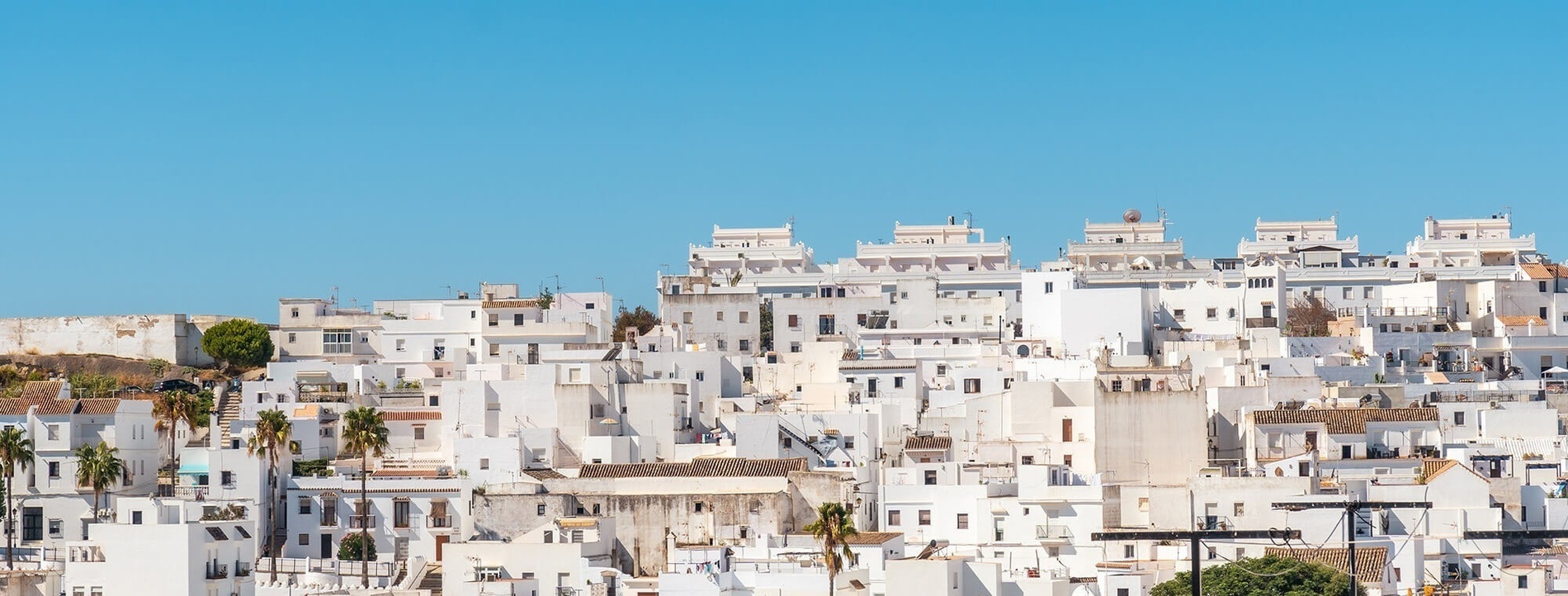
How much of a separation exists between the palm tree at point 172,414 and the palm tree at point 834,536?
1691 cm

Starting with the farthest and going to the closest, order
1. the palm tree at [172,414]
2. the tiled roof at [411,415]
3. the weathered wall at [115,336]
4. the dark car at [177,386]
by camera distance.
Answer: the weathered wall at [115,336] → the dark car at [177,386] → the tiled roof at [411,415] → the palm tree at [172,414]

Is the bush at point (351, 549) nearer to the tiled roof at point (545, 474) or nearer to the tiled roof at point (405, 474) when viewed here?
the tiled roof at point (405, 474)

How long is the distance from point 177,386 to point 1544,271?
133ft

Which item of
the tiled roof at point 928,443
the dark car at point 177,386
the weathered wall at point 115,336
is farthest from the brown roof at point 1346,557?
the weathered wall at point 115,336

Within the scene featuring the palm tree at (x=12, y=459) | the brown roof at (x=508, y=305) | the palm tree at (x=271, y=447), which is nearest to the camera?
the palm tree at (x=271, y=447)

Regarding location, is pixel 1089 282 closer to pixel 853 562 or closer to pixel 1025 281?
pixel 1025 281

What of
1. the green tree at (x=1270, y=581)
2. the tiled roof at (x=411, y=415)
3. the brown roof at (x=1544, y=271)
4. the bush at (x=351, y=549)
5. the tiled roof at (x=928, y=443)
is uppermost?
the brown roof at (x=1544, y=271)

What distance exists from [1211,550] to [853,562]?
21.6 feet

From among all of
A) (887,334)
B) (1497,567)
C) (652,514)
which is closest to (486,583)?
(652,514)

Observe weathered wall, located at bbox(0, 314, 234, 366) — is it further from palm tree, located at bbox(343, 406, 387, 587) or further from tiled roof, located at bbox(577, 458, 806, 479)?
tiled roof, located at bbox(577, 458, 806, 479)

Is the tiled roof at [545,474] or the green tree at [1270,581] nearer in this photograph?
the green tree at [1270,581]

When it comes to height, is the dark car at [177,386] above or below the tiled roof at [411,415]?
above

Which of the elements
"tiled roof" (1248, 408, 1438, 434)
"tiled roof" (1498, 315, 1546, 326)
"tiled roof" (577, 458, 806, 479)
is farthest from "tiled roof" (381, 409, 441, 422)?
"tiled roof" (1498, 315, 1546, 326)

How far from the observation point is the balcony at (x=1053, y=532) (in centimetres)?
4853
